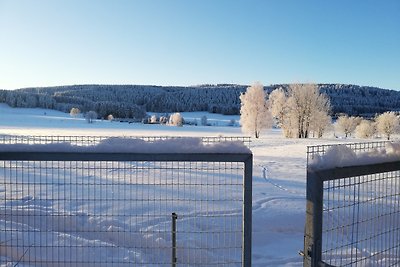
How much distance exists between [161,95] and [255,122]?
150 metres

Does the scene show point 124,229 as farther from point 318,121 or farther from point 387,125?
point 387,125

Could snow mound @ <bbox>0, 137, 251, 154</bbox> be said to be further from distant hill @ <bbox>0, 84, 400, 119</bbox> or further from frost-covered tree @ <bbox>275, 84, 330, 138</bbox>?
distant hill @ <bbox>0, 84, 400, 119</bbox>

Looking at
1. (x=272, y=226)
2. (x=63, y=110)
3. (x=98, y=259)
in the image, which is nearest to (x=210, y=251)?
(x=98, y=259)

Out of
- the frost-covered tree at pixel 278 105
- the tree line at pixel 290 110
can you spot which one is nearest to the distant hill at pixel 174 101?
the frost-covered tree at pixel 278 105

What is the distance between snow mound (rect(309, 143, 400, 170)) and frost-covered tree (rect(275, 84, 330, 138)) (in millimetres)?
47026

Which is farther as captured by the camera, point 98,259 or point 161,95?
point 161,95

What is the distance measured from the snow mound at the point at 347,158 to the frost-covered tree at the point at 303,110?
47026mm

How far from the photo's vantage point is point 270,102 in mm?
50781

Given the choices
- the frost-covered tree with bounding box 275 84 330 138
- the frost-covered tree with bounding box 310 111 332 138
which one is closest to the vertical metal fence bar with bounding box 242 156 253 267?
the frost-covered tree with bounding box 275 84 330 138

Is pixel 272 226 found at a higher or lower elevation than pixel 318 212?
lower

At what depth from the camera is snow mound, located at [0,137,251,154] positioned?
2.88 metres

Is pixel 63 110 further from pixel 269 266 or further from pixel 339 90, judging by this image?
pixel 269 266

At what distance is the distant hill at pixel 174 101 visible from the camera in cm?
14138

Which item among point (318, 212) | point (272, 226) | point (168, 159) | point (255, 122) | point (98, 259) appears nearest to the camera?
point (318, 212)
